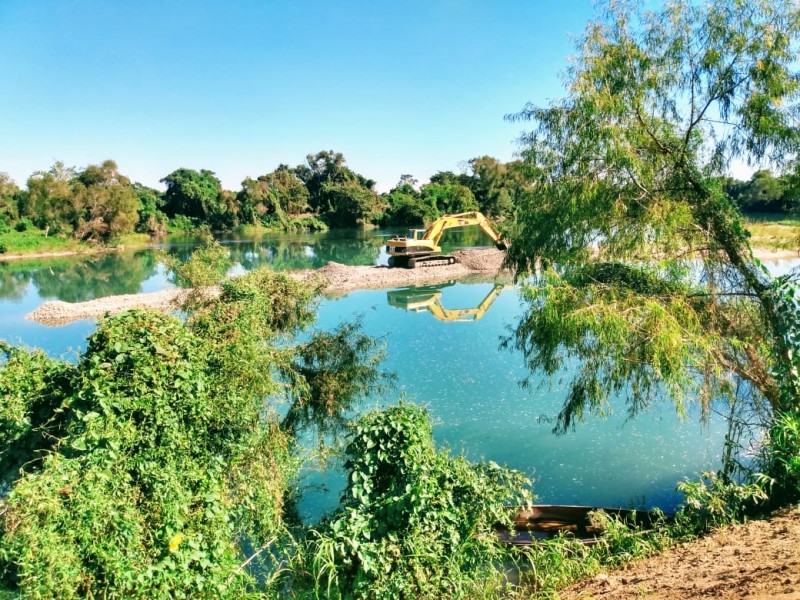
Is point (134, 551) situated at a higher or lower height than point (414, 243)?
lower

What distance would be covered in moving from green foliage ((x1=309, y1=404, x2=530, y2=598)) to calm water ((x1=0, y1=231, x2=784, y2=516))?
177cm

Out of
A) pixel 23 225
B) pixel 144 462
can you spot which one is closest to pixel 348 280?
pixel 144 462

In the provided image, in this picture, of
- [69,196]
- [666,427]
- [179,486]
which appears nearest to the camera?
[179,486]

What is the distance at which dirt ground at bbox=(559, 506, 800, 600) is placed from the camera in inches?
159

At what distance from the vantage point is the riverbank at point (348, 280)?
19531 millimetres

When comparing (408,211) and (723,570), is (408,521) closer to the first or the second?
(723,570)

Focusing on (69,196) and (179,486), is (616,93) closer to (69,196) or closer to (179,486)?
(179,486)

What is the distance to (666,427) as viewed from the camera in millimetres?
9492

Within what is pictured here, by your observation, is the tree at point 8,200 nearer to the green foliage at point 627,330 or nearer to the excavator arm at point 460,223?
the excavator arm at point 460,223

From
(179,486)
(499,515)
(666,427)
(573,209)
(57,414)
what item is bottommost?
(666,427)

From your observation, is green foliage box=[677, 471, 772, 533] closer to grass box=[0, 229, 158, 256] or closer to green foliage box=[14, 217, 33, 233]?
grass box=[0, 229, 158, 256]

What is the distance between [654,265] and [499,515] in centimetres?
438

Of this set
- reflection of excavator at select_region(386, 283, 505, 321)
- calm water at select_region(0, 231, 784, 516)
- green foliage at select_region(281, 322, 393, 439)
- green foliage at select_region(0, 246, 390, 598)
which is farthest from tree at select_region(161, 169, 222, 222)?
green foliage at select_region(0, 246, 390, 598)

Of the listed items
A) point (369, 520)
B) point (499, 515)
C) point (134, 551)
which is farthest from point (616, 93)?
point (134, 551)
